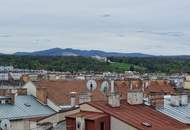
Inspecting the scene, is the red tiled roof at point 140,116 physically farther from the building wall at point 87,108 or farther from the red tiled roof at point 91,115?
the red tiled roof at point 91,115

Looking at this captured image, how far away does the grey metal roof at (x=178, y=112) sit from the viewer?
5022 centimetres

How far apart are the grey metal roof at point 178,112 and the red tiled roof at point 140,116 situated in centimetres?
113

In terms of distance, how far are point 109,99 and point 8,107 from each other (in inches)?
983

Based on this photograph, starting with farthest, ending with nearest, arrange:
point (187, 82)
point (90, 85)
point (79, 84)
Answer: point (187, 82) < point (79, 84) < point (90, 85)

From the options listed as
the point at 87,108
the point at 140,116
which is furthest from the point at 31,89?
the point at 140,116

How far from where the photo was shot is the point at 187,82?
12750 cm

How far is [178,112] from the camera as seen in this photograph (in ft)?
173

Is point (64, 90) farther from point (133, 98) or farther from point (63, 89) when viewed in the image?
point (133, 98)

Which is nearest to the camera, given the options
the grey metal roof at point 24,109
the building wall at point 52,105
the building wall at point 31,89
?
the grey metal roof at point 24,109

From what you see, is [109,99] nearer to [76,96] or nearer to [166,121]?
[166,121]

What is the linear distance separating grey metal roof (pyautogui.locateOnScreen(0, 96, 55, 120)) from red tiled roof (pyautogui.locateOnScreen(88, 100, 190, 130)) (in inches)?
799

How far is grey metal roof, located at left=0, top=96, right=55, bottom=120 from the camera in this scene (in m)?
67.6

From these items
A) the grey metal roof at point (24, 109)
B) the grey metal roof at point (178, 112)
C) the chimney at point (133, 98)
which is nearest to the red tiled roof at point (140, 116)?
the chimney at point (133, 98)

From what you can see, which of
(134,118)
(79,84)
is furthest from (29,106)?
(134,118)
